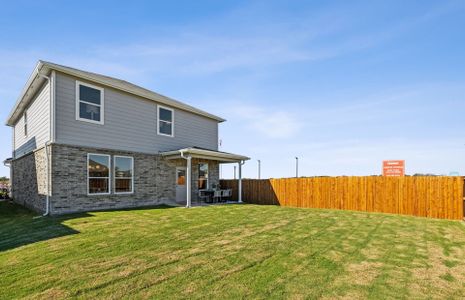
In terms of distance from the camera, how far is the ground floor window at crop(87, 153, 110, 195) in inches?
428

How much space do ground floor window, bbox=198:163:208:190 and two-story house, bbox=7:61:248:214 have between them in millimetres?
61

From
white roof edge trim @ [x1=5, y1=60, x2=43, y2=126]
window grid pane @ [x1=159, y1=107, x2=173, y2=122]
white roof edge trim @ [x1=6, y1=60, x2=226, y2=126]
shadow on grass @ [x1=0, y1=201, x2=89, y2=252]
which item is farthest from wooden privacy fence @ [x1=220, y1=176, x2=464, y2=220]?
white roof edge trim @ [x1=5, y1=60, x2=43, y2=126]

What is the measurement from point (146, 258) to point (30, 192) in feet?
37.7

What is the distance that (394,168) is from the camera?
1284cm

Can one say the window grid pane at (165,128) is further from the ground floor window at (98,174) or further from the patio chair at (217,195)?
the patio chair at (217,195)

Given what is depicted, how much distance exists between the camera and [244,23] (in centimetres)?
1106

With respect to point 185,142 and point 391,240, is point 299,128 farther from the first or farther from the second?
point 391,240

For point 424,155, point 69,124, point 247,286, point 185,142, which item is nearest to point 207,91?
point 185,142

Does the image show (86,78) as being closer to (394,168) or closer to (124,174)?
(124,174)

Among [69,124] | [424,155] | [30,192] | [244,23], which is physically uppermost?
[244,23]

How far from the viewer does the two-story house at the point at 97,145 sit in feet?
33.2

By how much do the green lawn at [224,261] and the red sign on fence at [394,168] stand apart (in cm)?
505

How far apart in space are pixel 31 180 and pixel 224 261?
487 inches

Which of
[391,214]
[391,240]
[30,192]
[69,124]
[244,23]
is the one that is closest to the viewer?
[391,240]
